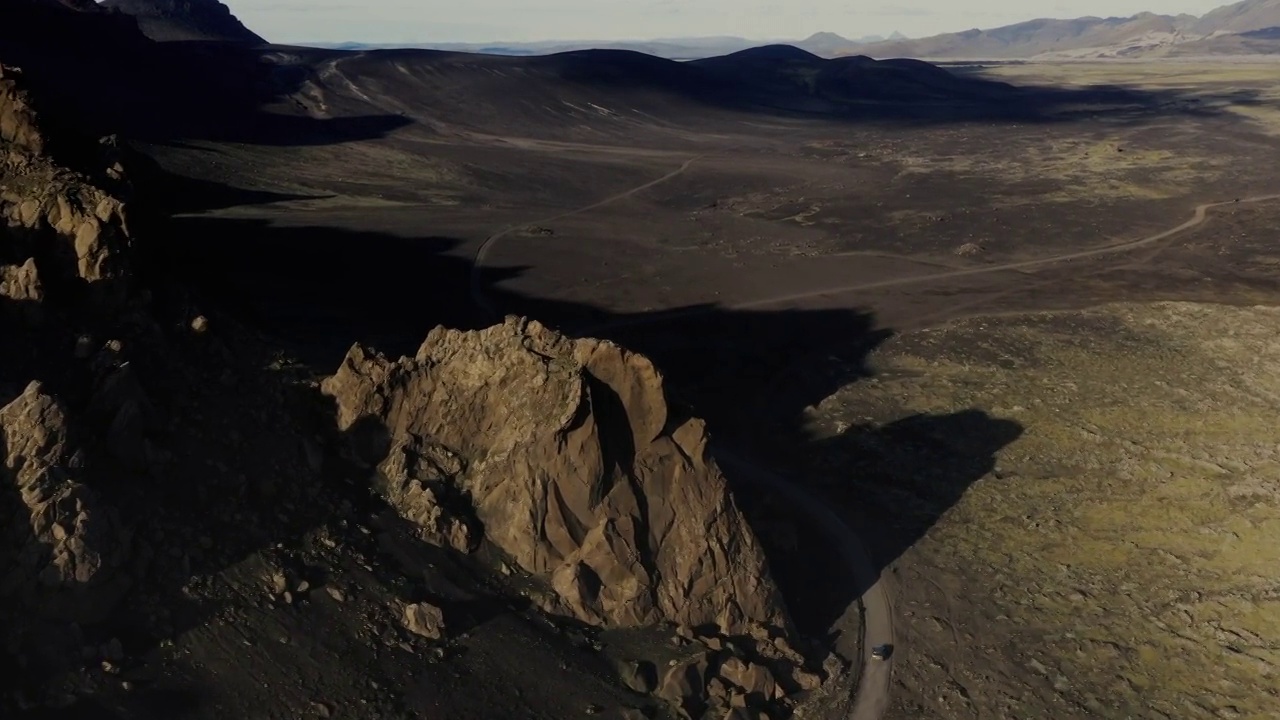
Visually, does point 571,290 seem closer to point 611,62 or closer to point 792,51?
point 611,62

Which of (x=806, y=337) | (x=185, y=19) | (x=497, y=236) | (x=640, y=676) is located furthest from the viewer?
(x=185, y=19)

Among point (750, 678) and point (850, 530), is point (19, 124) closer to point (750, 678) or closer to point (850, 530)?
→ point (750, 678)

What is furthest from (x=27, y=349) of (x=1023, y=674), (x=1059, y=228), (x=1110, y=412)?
(x=1059, y=228)

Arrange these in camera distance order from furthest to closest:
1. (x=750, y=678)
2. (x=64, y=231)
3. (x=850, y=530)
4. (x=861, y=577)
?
1. (x=850, y=530)
2. (x=861, y=577)
3. (x=750, y=678)
4. (x=64, y=231)

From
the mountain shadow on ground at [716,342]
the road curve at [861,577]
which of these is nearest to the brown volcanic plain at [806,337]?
the mountain shadow on ground at [716,342]

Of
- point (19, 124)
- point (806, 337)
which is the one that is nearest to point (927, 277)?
point (806, 337)
